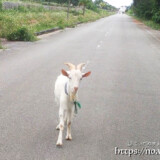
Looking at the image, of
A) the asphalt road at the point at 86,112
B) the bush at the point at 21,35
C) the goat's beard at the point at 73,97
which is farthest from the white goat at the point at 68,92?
the bush at the point at 21,35

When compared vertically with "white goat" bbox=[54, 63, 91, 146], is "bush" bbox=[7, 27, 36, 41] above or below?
below

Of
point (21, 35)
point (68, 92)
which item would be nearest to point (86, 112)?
point (68, 92)

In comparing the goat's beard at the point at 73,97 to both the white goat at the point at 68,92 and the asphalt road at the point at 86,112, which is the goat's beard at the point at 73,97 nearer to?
the white goat at the point at 68,92

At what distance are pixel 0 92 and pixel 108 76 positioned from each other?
14.4ft

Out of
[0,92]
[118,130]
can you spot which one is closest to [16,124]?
[118,130]

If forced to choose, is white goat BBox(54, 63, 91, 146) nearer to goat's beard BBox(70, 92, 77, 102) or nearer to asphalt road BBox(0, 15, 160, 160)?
goat's beard BBox(70, 92, 77, 102)

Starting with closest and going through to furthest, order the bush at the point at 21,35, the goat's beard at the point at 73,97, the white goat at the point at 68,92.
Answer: the white goat at the point at 68,92 → the goat's beard at the point at 73,97 → the bush at the point at 21,35

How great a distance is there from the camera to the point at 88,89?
1021 cm

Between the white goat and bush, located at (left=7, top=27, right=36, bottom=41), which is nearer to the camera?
the white goat

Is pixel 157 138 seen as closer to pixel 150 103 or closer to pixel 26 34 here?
pixel 150 103

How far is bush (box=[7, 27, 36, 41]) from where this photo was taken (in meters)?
23.3

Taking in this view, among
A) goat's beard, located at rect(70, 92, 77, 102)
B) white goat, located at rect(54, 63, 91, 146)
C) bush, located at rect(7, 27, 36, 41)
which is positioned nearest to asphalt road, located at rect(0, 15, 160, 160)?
A: white goat, located at rect(54, 63, 91, 146)

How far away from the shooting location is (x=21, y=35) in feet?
77.8

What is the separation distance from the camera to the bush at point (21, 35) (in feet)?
76.6
